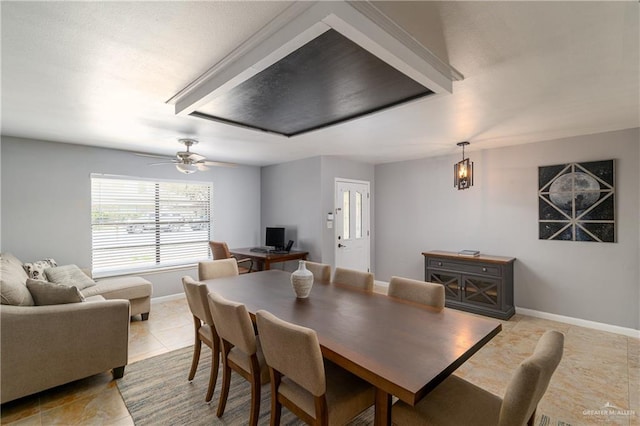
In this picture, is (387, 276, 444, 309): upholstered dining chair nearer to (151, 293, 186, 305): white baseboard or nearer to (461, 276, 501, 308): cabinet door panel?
(461, 276, 501, 308): cabinet door panel

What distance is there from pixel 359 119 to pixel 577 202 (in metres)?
3.15

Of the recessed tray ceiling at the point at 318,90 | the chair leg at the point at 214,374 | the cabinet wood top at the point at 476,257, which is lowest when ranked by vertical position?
the chair leg at the point at 214,374

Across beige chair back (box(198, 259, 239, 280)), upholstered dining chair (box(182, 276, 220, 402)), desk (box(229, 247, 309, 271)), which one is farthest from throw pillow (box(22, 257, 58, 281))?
desk (box(229, 247, 309, 271))

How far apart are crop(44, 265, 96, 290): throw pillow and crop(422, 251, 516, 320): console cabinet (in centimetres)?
478

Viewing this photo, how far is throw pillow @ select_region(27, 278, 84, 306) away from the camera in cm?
235

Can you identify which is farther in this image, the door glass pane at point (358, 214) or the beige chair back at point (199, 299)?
the door glass pane at point (358, 214)

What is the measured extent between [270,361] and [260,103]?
190 centimetres

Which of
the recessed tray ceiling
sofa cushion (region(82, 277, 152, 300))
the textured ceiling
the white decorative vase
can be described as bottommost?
sofa cushion (region(82, 277, 152, 300))

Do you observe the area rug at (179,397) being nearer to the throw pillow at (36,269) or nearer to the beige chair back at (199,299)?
the beige chair back at (199,299)

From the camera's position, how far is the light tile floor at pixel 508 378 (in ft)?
6.98

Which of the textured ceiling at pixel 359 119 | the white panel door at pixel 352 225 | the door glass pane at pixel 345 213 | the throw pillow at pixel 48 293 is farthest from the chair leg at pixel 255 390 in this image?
the door glass pane at pixel 345 213

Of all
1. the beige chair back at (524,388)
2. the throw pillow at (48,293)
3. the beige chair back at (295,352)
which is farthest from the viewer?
the throw pillow at (48,293)

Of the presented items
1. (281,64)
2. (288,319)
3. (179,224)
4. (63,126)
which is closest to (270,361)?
(288,319)

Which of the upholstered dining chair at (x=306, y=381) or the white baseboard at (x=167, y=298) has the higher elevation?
the upholstered dining chair at (x=306, y=381)
